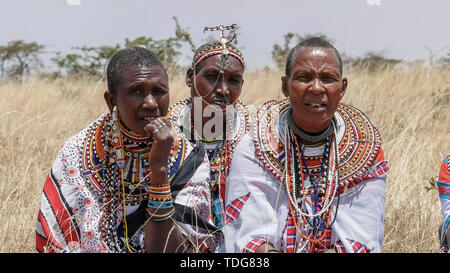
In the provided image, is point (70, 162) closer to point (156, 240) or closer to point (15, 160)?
point (156, 240)

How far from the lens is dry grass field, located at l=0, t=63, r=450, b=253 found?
13.3 ft

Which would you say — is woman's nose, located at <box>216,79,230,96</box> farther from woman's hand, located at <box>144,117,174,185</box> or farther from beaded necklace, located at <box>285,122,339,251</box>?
woman's hand, located at <box>144,117,174,185</box>

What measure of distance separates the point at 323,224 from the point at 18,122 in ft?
14.3

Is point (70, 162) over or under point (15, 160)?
over

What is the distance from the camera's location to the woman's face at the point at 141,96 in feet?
10.6

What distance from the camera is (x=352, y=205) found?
3303 millimetres

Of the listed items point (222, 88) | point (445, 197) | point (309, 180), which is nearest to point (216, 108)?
point (222, 88)

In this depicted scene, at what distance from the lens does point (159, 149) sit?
3119 mm

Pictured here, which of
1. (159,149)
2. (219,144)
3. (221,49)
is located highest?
(221,49)

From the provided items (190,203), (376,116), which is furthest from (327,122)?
(376,116)

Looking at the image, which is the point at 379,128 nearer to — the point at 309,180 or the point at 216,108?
the point at 216,108

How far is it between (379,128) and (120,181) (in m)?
3.36

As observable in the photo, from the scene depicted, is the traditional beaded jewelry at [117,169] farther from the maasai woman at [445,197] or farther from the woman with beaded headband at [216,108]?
the maasai woman at [445,197]
